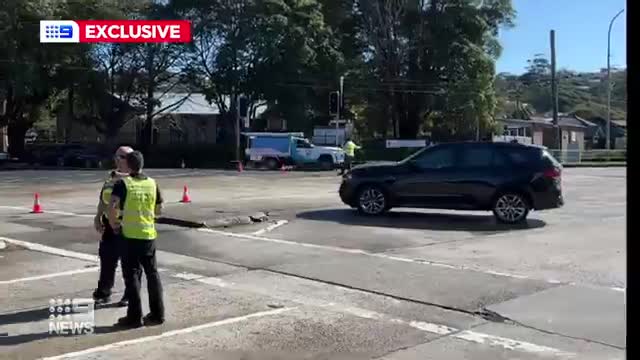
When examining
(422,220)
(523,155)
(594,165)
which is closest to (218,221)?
(422,220)

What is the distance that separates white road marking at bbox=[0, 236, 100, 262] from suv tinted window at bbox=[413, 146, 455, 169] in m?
7.73

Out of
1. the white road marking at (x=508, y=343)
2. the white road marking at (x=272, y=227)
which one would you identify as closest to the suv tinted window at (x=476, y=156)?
the white road marking at (x=272, y=227)

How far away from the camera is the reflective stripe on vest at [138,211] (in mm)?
6992

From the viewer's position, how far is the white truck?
4538 centimetres

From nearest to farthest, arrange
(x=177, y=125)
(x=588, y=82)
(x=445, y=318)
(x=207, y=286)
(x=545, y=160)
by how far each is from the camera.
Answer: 1. (x=445, y=318)
2. (x=207, y=286)
3. (x=545, y=160)
4. (x=177, y=125)
5. (x=588, y=82)

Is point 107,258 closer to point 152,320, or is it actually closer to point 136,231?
point 136,231

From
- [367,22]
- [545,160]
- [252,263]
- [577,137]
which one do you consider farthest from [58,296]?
[577,137]

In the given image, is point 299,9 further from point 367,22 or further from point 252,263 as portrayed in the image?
point 252,263

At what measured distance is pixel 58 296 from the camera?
8.25 m

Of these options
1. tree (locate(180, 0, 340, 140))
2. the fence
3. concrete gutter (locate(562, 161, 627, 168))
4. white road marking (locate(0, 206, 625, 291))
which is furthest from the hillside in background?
white road marking (locate(0, 206, 625, 291))

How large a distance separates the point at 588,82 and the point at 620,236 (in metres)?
135

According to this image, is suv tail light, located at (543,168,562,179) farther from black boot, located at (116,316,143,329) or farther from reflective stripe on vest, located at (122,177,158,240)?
black boot, located at (116,316,143,329)
